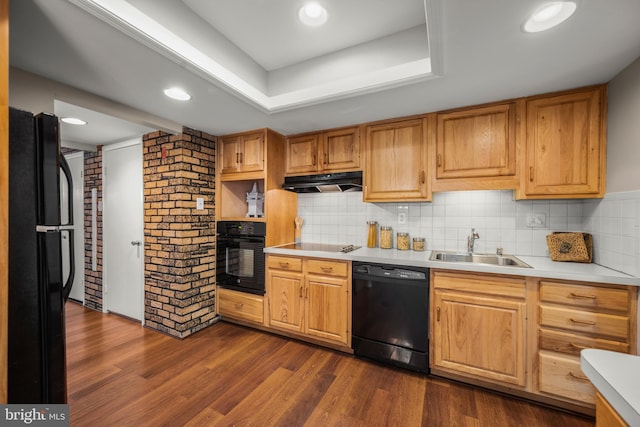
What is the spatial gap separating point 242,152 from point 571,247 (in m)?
3.02

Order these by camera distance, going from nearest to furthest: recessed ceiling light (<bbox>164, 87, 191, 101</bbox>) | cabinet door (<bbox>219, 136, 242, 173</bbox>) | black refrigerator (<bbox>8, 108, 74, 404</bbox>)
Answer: black refrigerator (<bbox>8, 108, 74, 404</bbox>) → recessed ceiling light (<bbox>164, 87, 191, 101</bbox>) → cabinet door (<bbox>219, 136, 242, 173</bbox>)

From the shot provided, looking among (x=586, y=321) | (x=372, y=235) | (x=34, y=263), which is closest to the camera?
(x=34, y=263)

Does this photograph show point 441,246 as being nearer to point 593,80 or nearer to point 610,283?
point 610,283

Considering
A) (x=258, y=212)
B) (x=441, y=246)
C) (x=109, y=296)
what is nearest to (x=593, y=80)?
(x=441, y=246)

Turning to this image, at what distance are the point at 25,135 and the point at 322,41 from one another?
5.66 ft

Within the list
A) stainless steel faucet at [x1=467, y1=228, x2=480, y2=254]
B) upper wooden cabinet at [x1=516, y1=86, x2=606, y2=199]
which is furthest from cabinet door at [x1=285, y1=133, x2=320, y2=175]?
upper wooden cabinet at [x1=516, y1=86, x2=606, y2=199]

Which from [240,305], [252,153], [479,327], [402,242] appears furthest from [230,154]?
[479,327]

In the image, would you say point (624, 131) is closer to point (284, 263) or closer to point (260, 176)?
point (284, 263)

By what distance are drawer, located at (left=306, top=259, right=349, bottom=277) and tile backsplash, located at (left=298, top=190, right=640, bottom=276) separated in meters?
0.59

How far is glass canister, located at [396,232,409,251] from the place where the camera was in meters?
2.59

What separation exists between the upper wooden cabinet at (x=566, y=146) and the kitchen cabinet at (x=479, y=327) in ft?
2.52

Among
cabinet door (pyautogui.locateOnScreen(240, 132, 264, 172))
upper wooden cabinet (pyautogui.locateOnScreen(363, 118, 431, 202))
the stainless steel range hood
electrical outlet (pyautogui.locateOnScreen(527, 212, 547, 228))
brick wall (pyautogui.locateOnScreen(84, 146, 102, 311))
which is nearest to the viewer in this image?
electrical outlet (pyautogui.locateOnScreen(527, 212, 547, 228))

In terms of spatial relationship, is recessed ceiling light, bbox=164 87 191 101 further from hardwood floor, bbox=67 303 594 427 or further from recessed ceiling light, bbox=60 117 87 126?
hardwood floor, bbox=67 303 594 427

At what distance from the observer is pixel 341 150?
2.66m
